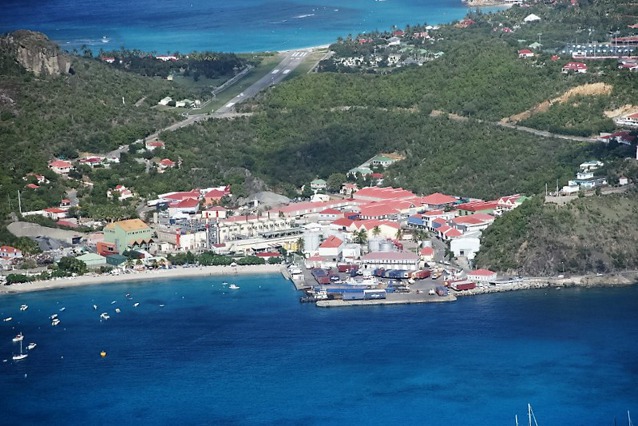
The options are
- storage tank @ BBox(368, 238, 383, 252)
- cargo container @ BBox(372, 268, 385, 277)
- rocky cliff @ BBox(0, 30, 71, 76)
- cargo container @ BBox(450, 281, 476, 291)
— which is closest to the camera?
cargo container @ BBox(450, 281, 476, 291)

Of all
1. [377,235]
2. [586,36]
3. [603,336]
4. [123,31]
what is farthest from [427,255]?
[123,31]

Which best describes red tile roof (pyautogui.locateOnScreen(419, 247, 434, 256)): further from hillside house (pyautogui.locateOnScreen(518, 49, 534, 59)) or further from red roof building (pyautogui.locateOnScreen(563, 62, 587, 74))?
hillside house (pyautogui.locateOnScreen(518, 49, 534, 59))

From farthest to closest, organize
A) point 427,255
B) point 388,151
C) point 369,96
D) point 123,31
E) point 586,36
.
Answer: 1. point 123,31
2. point 586,36
3. point 369,96
4. point 388,151
5. point 427,255

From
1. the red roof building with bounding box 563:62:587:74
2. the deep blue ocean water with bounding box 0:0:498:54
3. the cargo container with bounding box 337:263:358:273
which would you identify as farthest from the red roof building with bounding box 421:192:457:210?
the deep blue ocean water with bounding box 0:0:498:54

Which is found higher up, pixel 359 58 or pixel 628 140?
pixel 359 58

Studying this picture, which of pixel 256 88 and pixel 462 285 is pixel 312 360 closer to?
pixel 462 285

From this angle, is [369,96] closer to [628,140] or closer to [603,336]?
[628,140]

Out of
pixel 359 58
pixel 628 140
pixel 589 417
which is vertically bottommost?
pixel 589 417

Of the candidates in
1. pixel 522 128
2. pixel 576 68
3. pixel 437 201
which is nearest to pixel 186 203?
pixel 437 201
